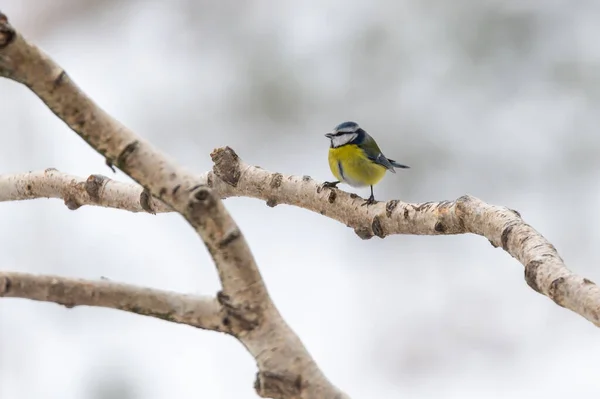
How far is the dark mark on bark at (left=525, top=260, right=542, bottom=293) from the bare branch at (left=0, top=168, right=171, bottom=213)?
65 centimetres

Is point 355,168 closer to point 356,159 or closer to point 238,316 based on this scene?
point 356,159

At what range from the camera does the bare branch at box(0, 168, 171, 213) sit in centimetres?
119

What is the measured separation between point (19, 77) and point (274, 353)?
11.6 inches

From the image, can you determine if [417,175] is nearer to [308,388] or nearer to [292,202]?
[292,202]

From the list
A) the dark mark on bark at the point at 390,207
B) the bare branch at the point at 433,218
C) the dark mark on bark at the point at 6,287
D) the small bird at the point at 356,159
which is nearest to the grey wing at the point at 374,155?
the small bird at the point at 356,159

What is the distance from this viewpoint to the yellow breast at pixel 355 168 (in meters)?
1.49

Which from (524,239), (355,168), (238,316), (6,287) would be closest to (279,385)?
(238,316)

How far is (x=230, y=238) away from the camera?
56 cm

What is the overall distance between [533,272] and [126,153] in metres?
0.40

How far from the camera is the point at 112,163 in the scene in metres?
0.57

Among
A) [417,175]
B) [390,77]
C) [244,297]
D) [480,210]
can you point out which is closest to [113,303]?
[244,297]

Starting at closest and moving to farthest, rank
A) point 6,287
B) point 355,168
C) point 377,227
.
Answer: point 6,287 → point 377,227 → point 355,168

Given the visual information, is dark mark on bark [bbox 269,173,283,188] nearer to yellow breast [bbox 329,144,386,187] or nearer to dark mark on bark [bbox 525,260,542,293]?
yellow breast [bbox 329,144,386,187]

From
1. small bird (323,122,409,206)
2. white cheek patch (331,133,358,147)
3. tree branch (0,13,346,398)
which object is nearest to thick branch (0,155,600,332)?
tree branch (0,13,346,398)
